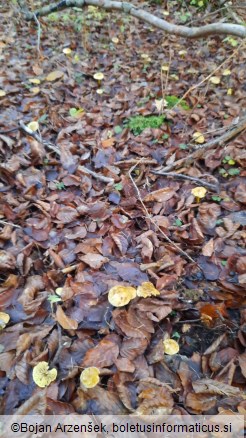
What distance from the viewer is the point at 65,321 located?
216 centimetres

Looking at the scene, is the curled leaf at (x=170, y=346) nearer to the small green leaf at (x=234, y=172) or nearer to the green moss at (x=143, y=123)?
the small green leaf at (x=234, y=172)

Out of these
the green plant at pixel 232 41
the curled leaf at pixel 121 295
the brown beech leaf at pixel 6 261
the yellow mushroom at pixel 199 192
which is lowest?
the brown beech leaf at pixel 6 261

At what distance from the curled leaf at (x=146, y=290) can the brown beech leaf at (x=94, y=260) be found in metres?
0.38

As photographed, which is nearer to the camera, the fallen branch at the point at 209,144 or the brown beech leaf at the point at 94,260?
the brown beech leaf at the point at 94,260

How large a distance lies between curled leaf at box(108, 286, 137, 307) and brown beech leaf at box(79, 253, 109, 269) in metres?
0.30

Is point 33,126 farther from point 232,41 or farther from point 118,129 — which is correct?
point 232,41

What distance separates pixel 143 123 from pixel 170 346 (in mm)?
2616

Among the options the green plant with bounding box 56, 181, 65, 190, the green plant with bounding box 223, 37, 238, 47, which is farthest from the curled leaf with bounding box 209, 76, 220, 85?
the green plant with bounding box 56, 181, 65, 190

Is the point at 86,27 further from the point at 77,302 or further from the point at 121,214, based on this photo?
the point at 77,302

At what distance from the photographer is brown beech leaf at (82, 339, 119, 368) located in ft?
6.41

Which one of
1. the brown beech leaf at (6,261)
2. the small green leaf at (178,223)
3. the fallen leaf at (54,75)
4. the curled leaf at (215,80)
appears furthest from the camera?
the fallen leaf at (54,75)

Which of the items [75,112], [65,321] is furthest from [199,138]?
[65,321]

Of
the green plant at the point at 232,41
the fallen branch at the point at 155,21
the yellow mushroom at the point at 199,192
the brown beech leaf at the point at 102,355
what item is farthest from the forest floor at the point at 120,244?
the fallen branch at the point at 155,21

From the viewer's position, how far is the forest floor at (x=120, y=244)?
192 cm
